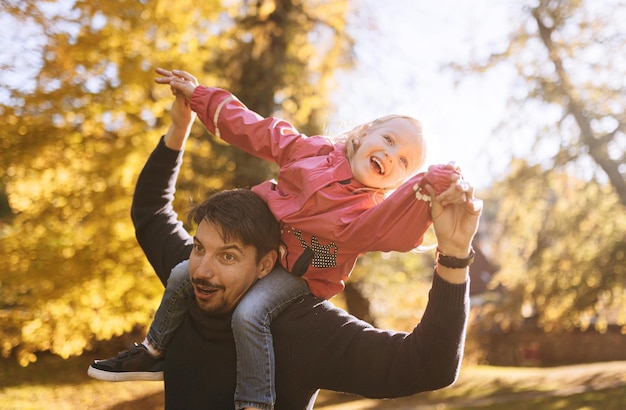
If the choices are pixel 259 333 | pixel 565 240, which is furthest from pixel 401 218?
pixel 565 240

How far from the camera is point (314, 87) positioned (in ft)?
38.9

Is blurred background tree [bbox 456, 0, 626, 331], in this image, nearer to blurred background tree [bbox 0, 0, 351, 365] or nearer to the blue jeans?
blurred background tree [bbox 0, 0, 351, 365]

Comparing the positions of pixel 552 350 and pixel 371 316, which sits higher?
pixel 371 316

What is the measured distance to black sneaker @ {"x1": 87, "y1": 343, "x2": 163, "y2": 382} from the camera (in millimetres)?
2018

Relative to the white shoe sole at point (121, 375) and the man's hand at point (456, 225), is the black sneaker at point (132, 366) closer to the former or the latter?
the white shoe sole at point (121, 375)

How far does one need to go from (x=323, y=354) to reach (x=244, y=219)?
18.0 inches

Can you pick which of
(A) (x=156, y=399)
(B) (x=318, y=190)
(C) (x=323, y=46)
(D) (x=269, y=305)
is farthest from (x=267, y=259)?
(C) (x=323, y=46)

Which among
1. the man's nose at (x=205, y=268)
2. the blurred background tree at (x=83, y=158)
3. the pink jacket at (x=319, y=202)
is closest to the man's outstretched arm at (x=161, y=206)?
the pink jacket at (x=319, y=202)

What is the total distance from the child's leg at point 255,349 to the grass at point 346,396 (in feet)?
31.2

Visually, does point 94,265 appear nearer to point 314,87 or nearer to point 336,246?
point 336,246

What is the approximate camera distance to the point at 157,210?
2.31 m

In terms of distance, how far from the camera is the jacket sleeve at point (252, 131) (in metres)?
2.00

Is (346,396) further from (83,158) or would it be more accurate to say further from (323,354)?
(323,354)

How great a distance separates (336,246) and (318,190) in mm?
164
